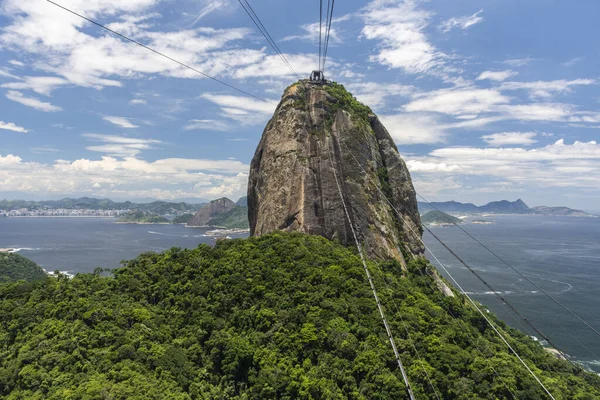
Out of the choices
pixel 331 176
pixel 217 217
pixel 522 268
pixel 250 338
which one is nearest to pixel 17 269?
pixel 331 176

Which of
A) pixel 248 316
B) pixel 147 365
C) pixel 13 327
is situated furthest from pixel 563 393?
pixel 13 327

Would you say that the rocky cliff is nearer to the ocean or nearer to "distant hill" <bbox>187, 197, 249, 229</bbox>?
the ocean

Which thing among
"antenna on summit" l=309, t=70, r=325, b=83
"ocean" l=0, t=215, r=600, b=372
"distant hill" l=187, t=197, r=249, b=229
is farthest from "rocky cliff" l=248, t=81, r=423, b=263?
"distant hill" l=187, t=197, r=249, b=229

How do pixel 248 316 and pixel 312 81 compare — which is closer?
pixel 248 316

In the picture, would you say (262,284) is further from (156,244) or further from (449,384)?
(156,244)

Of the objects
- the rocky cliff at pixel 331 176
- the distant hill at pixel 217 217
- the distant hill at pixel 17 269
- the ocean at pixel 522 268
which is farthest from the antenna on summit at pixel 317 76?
the distant hill at pixel 217 217

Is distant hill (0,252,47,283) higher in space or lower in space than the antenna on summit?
lower
